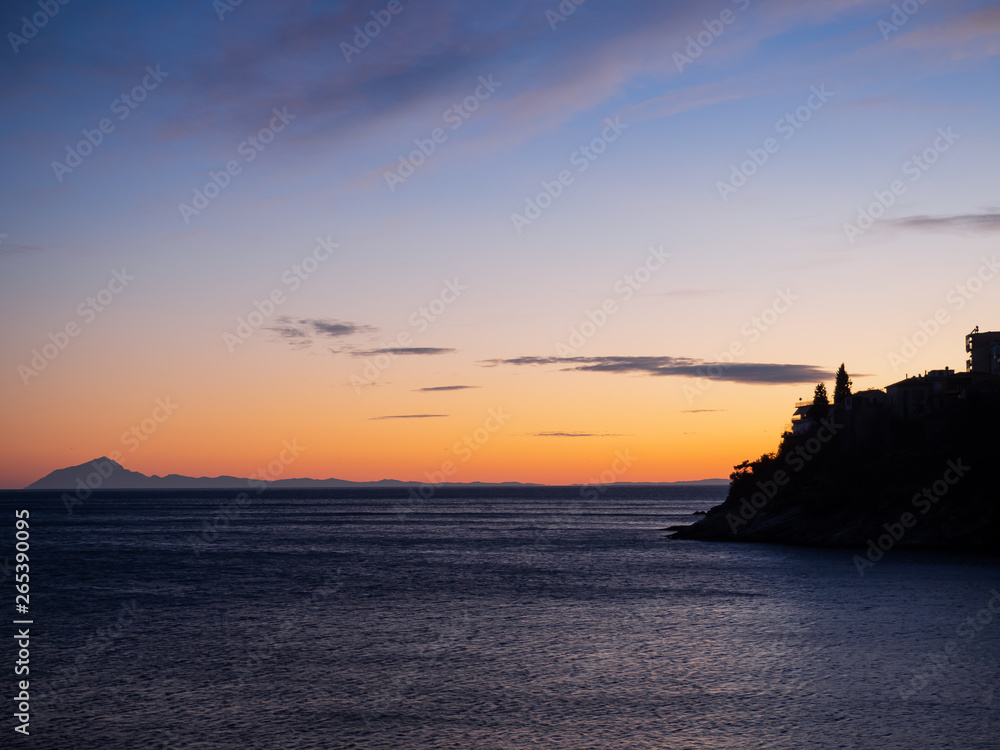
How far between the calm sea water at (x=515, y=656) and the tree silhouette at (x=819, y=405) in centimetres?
7709

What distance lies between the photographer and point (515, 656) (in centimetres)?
4072

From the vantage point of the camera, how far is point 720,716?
31.0m

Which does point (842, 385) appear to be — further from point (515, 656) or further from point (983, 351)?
point (515, 656)

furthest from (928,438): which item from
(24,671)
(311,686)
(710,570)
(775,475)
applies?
(24,671)

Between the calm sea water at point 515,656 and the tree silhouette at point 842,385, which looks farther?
the tree silhouette at point 842,385

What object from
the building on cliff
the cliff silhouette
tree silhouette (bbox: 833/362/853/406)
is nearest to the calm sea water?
the cliff silhouette

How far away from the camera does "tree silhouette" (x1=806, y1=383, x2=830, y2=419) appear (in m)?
154

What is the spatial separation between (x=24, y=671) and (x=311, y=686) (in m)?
14.0

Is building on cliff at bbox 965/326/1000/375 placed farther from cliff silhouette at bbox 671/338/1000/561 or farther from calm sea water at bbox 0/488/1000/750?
calm sea water at bbox 0/488/1000/750

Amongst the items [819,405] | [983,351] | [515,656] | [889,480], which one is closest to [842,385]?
[819,405]

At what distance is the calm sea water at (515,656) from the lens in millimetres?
29516

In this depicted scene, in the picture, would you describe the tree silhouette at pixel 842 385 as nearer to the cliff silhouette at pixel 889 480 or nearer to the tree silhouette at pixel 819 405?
the tree silhouette at pixel 819 405

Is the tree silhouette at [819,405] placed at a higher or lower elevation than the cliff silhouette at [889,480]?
higher

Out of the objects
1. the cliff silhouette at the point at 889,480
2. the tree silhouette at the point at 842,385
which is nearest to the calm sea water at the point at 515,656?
the cliff silhouette at the point at 889,480
